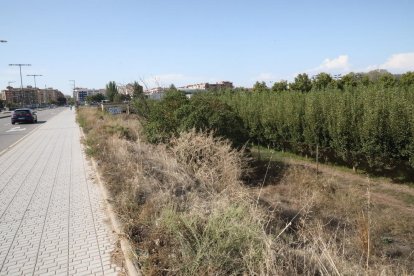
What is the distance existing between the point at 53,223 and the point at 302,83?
28343 mm

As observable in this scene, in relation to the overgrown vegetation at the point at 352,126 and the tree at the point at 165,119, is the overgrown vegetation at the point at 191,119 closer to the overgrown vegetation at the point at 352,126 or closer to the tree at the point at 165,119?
the tree at the point at 165,119

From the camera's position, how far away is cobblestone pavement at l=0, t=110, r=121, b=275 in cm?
417

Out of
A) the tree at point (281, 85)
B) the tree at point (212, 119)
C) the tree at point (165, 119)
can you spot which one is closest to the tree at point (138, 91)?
the tree at point (165, 119)

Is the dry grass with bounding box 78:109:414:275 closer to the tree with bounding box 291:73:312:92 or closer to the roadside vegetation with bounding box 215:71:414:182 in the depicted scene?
the roadside vegetation with bounding box 215:71:414:182

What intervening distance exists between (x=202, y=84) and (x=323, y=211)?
7457 centimetres

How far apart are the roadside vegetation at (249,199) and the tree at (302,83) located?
13607 millimetres

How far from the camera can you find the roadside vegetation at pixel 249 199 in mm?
3756

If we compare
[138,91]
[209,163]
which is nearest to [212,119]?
[209,163]

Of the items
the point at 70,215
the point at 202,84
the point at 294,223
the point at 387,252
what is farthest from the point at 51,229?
the point at 202,84

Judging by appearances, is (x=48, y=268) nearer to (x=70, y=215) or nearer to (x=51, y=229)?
(x=51, y=229)

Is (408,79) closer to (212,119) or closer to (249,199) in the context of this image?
(212,119)

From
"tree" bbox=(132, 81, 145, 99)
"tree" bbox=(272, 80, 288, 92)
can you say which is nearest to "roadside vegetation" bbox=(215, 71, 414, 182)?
"tree" bbox=(132, 81, 145, 99)

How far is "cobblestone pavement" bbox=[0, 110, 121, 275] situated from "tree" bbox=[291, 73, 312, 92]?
24362 mm

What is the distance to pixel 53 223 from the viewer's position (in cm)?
552
